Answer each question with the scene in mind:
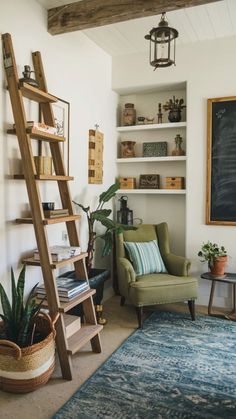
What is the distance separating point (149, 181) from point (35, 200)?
2.00 meters

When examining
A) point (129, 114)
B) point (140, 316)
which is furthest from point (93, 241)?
point (129, 114)

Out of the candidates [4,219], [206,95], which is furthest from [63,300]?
[206,95]

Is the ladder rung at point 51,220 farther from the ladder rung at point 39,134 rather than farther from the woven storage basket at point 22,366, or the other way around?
the woven storage basket at point 22,366

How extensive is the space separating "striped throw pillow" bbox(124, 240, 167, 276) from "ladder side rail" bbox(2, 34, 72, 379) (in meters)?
1.32

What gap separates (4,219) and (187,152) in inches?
83.4

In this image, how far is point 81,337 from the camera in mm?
2465

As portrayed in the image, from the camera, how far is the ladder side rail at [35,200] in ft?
7.43

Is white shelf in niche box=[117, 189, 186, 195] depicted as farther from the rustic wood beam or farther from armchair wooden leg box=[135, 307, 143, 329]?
the rustic wood beam

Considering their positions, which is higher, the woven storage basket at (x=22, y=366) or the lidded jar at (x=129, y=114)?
the lidded jar at (x=129, y=114)

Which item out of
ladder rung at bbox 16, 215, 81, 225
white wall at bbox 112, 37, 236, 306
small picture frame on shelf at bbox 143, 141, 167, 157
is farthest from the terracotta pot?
ladder rung at bbox 16, 215, 81, 225

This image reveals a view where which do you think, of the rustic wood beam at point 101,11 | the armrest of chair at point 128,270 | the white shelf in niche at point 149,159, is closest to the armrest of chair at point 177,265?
the armrest of chair at point 128,270

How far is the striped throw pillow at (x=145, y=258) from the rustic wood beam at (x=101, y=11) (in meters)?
2.04

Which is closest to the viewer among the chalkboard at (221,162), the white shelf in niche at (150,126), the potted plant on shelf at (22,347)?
the potted plant on shelf at (22,347)

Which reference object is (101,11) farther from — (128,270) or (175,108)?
(128,270)
